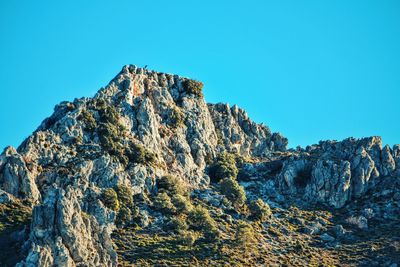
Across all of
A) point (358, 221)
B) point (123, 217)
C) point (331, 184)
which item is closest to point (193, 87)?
point (331, 184)

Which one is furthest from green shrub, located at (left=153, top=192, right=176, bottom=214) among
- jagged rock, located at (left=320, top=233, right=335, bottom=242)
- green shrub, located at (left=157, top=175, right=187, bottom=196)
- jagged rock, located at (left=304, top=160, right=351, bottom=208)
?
jagged rock, located at (left=304, top=160, right=351, bottom=208)

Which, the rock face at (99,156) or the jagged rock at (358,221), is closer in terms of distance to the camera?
the rock face at (99,156)

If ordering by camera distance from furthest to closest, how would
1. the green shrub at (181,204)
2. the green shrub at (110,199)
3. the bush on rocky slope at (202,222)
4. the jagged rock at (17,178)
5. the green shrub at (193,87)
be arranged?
the green shrub at (193,87), the green shrub at (181,204), the bush on rocky slope at (202,222), the green shrub at (110,199), the jagged rock at (17,178)

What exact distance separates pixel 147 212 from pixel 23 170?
81.5 feet

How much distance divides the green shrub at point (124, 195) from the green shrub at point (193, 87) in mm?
54249

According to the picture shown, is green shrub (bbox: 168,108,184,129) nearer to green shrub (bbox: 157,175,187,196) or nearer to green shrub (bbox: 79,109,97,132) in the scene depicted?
green shrub (bbox: 79,109,97,132)

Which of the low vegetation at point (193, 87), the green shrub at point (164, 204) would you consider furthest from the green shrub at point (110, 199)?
the low vegetation at point (193, 87)

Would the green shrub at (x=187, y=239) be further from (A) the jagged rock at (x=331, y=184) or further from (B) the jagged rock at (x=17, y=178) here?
(A) the jagged rock at (x=331, y=184)

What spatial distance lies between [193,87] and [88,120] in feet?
138

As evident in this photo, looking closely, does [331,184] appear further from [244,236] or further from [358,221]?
[244,236]

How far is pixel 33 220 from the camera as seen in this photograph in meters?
120

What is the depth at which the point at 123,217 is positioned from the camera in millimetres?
139250

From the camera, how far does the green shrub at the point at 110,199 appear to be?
5487 inches

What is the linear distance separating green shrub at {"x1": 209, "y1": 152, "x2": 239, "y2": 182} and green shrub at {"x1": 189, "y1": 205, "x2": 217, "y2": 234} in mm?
27332
